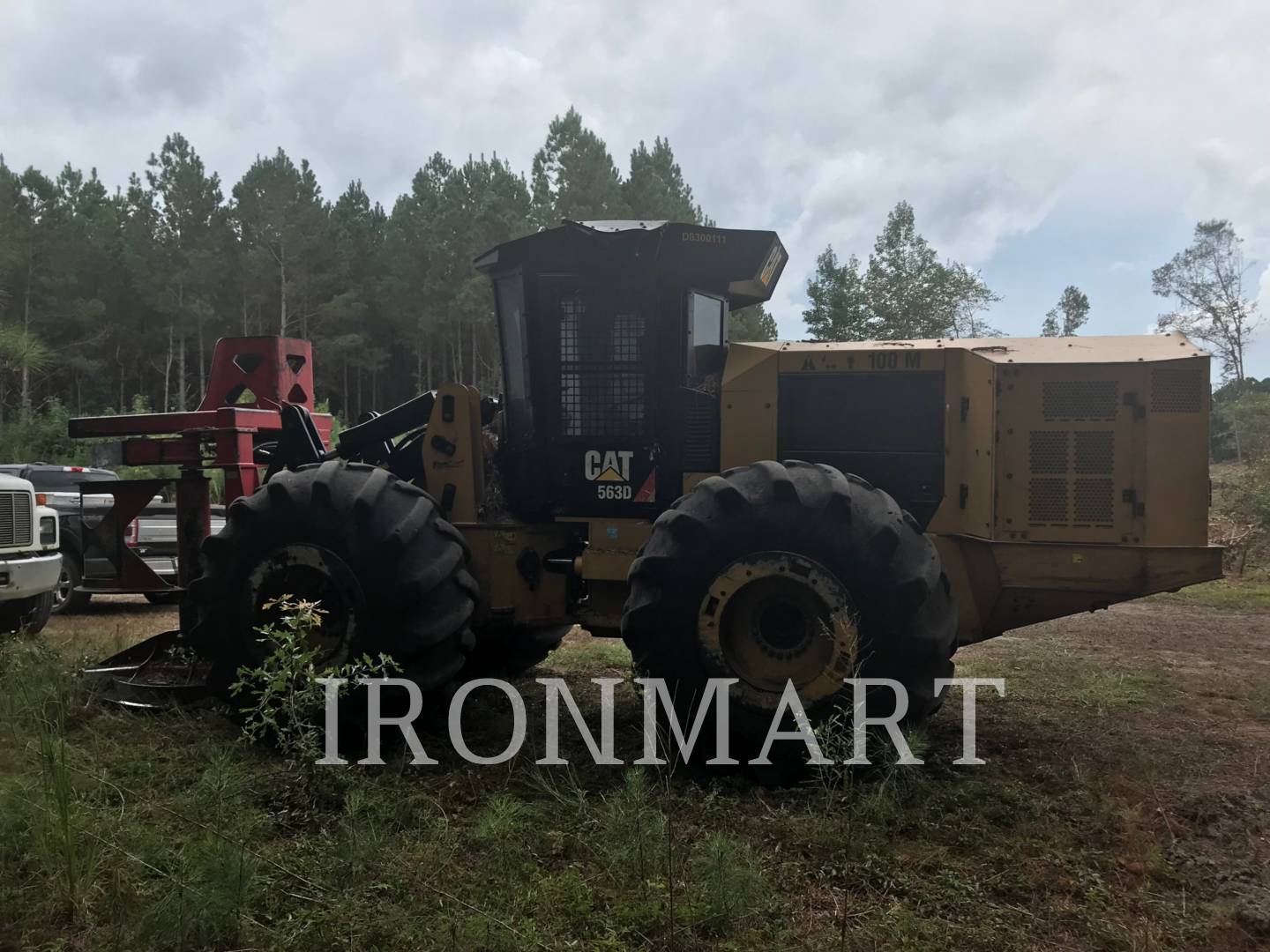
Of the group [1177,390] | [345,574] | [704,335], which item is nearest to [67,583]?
[345,574]

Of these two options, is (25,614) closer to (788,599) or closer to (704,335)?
(704,335)

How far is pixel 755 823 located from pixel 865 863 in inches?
21.7

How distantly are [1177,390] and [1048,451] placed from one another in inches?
26.3

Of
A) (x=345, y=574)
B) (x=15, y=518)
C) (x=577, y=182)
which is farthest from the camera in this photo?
(x=577, y=182)

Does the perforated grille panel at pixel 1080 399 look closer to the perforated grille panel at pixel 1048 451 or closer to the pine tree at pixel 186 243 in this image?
the perforated grille panel at pixel 1048 451

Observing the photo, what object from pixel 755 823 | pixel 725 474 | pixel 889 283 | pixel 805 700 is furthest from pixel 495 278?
pixel 889 283

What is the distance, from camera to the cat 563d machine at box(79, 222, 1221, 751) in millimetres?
4426

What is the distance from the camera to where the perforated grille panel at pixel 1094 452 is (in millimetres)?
4945

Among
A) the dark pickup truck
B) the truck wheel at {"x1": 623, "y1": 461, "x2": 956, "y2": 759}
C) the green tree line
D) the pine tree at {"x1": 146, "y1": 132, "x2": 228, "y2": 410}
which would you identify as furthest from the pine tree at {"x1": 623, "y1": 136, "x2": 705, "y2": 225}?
the truck wheel at {"x1": 623, "y1": 461, "x2": 956, "y2": 759}

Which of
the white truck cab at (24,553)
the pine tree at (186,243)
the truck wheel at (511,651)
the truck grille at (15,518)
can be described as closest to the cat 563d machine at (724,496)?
the truck wheel at (511,651)

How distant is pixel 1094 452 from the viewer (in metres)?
4.97

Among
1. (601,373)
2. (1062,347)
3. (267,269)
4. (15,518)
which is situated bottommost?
(15,518)

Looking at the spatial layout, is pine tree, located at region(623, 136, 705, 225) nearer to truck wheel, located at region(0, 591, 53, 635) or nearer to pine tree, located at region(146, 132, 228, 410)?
pine tree, located at region(146, 132, 228, 410)

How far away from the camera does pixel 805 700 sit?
436 cm
